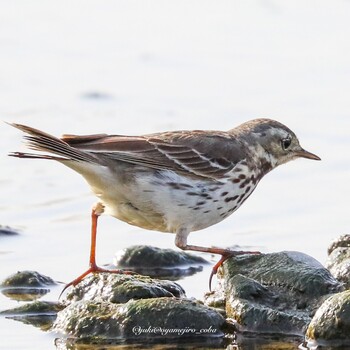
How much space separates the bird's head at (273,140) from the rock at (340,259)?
1220mm

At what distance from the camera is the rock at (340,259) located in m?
11.6

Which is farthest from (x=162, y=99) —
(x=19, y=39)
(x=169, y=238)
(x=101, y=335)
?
(x=101, y=335)

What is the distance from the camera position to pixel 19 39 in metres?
21.3

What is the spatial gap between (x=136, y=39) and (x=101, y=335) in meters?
11.2

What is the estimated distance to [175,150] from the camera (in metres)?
12.5

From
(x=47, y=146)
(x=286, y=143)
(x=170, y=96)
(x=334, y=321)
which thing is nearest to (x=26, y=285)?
(x=47, y=146)

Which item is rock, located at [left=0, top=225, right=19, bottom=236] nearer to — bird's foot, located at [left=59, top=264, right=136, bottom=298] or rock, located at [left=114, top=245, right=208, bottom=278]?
rock, located at [left=114, top=245, right=208, bottom=278]

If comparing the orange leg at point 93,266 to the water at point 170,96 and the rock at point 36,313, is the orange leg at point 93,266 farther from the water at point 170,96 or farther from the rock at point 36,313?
the water at point 170,96

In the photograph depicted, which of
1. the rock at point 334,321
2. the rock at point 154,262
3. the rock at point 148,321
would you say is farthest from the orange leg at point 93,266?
the rock at point 334,321

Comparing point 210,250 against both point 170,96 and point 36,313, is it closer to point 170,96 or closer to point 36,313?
point 36,313

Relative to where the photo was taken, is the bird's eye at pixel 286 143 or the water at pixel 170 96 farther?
the water at pixel 170 96

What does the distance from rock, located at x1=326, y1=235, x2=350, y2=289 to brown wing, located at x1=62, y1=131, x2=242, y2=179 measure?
4.03ft

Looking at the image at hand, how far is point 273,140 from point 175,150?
120 centimetres

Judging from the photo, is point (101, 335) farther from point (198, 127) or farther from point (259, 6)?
point (259, 6)
